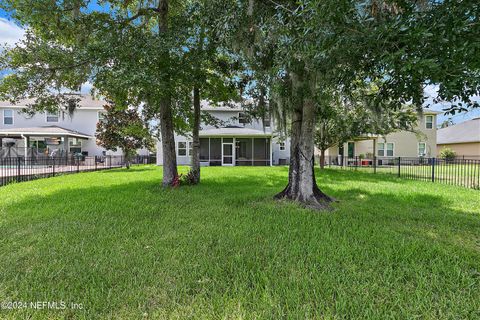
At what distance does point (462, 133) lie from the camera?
88.4 feet

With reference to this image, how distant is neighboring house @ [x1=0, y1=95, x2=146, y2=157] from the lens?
2033 cm

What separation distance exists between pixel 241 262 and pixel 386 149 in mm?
24925

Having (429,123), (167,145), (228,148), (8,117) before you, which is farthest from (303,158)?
(8,117)

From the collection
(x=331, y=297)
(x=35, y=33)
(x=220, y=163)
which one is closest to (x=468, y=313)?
(x=331, y=297)

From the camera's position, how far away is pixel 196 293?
2.33 meters

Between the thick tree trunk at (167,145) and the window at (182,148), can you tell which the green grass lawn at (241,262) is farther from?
the window at (182,148)

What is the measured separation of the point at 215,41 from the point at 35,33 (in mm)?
5812

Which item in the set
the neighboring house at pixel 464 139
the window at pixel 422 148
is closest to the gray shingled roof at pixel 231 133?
the window at pixel 422 148

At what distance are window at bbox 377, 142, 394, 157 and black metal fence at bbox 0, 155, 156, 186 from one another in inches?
899

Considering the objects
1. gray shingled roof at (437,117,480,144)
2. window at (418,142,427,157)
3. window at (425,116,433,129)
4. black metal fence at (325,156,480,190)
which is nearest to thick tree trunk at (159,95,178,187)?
black metal fence at (325,156,480,190)

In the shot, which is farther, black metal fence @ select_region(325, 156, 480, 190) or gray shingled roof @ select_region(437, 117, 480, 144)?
gray shingled roof @ select_region(437, 117, 480, 144)

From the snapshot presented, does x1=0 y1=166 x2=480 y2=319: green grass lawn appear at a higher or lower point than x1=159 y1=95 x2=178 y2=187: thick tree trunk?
lower

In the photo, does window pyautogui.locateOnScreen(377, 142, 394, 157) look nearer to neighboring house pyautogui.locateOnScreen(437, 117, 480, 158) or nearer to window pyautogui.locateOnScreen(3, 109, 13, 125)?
neighboring house pyautogui.locateOnScreen(437, 117, 480, 158)

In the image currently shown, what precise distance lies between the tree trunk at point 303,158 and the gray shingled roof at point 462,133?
26990mm
